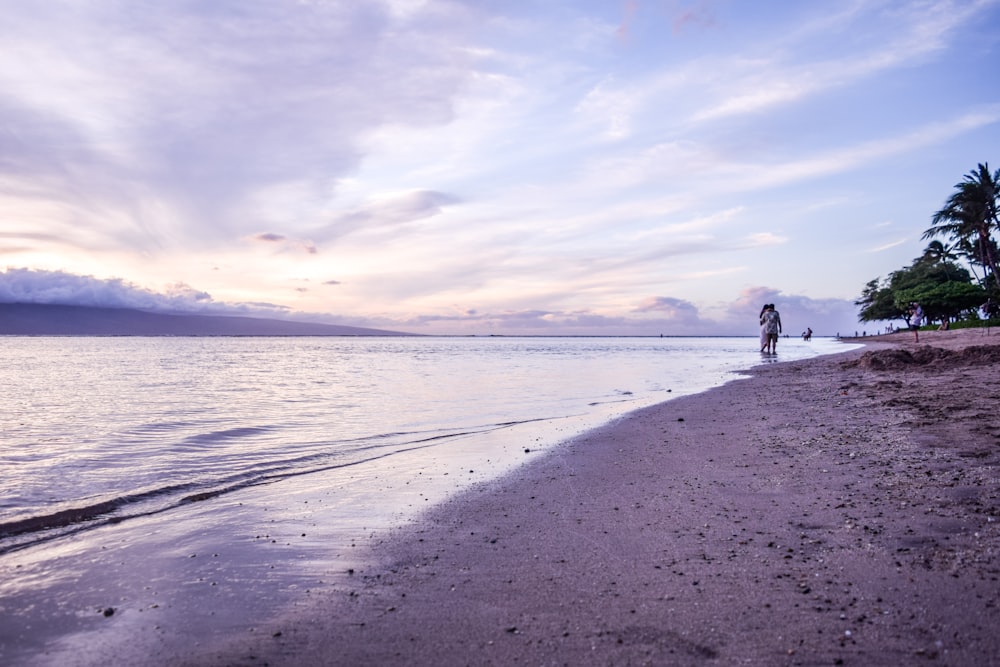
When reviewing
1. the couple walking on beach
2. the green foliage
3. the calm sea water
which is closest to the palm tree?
the green foliage

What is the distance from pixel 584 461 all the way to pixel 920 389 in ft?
29.6

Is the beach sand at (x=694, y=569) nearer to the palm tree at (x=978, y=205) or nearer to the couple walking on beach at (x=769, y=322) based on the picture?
the couple walking on beach at (x=769, y=322)

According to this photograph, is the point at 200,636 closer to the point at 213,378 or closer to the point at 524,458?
the point at 524,458

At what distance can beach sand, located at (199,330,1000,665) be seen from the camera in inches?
114

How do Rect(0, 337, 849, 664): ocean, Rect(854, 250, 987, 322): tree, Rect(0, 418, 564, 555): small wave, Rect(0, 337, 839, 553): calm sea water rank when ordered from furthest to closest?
Rect(854, 250, 987, 322): tree, Rect(0, 337, 839, 553): calm sea water, Rect(0, 418, 564, 555): small wave, Rect(0, 337, 849, 664): ocean

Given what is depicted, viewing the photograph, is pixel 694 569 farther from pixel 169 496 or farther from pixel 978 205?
pixel 978 205

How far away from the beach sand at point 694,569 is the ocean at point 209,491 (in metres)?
0.59

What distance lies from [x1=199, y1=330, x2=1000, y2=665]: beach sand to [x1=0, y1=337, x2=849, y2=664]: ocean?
59 centimetres

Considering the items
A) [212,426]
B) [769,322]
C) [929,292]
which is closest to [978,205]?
[929,292]

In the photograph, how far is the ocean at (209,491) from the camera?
358cm

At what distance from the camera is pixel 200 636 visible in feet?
10.4

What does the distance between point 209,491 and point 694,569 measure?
538 centimetres

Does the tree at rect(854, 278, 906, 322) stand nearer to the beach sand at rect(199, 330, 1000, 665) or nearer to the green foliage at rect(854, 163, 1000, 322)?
the green foliage at rect(854, 163, 1000, 322)

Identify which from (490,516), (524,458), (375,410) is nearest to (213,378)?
(375,410)
